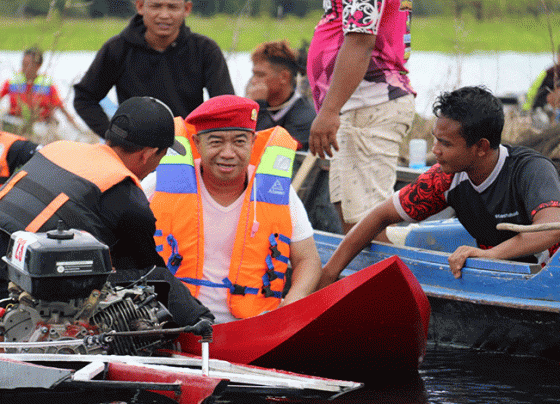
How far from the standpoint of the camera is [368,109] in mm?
4887

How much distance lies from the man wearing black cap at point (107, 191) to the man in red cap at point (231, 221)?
0.62 metres

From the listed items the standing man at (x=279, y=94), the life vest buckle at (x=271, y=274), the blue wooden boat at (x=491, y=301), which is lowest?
the blue wooden boat at (x=491, y=301)

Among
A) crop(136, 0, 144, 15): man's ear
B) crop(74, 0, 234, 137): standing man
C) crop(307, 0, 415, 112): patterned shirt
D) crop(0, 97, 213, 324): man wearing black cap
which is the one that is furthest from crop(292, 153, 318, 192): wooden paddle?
crop(0, 97, 213, 324): man wearing black cap

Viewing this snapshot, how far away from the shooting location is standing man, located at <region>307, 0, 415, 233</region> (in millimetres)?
4824

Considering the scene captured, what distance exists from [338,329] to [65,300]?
115 centimetres

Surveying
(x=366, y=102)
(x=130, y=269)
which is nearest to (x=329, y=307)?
(x=130, y=269)

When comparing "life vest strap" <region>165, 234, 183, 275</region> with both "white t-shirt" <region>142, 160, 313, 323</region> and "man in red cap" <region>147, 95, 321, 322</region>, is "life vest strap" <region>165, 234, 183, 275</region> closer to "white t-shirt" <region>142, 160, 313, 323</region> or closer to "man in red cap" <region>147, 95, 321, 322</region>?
"man in red cap" <region>147, 95, 321, 322</region>

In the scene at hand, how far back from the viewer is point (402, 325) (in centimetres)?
387

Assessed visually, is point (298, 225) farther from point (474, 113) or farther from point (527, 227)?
point (527, 227)

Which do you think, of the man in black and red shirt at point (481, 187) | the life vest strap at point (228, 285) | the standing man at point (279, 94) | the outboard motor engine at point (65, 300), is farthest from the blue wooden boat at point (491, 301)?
the standing man at point (279, 94)

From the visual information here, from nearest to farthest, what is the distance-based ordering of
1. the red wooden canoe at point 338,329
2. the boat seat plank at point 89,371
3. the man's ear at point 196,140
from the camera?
the boat seat plank at point 89,371 < the red wooden canoe at point 338,329 < the man's ear at point 196,140

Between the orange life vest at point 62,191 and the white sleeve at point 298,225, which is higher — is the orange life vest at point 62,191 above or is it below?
above

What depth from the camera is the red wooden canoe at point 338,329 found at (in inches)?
144

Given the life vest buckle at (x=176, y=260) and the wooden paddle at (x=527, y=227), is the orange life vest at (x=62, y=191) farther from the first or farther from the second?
the wooden paddle at (x=527, y=227)
